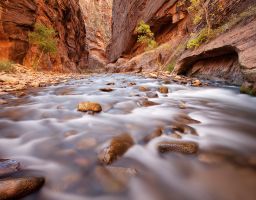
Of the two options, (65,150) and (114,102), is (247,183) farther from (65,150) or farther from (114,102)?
(114,102)

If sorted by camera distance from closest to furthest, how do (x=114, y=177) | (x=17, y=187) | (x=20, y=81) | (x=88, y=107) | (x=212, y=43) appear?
(x=17, y=187) < (x=114, y=177) < (x=88, y=107) < (x=20, y=81) < (x=212, y=43)

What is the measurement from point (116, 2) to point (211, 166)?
3832 centimetres

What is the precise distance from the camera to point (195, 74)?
8.63 m

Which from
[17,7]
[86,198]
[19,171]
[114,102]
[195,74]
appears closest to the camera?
[86,198]

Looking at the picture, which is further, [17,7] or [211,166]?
[17,7]

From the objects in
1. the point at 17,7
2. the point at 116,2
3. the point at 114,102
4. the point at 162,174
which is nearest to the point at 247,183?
the point at 162,174

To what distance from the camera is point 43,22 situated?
21031mm

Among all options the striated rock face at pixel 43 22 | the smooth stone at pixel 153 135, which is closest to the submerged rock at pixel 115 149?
the smooth stone at pixel 153 135

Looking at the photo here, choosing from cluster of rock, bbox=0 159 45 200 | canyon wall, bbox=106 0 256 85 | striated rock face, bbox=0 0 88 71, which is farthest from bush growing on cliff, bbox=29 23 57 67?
cluster of rock, bbox=0 159 45 200

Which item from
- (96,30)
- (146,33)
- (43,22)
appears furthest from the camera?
(96,30)

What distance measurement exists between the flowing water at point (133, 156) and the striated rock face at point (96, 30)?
5637 cm

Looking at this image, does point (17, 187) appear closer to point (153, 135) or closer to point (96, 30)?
point (153, 135)

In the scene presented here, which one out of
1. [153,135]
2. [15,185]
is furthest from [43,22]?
[15,185]

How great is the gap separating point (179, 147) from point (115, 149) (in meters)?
0.54
